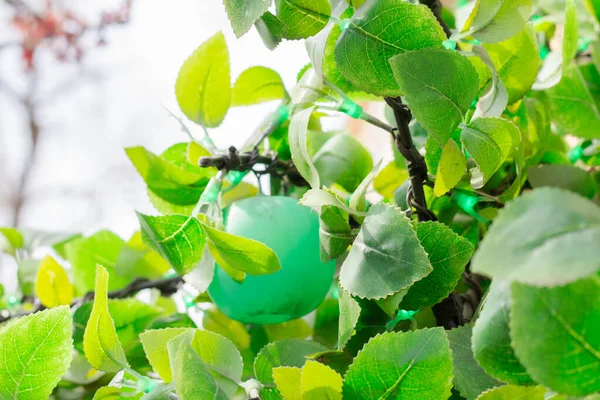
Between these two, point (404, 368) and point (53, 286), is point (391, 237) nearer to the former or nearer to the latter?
point (404, 368)

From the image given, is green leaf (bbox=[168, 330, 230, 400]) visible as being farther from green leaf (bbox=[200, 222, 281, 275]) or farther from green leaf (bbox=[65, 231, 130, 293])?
green leaf (bbox=[65, 231, 130, 293])

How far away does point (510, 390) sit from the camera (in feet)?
0.53

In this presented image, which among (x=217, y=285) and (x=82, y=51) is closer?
(x=217, y=285)

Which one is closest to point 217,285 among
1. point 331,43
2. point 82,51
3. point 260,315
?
point 260,315

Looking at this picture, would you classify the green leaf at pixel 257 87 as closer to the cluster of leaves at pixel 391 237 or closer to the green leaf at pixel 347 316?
the cluster of leaves at pixel 391 237

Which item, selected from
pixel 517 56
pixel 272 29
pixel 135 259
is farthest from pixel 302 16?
pixel 135 259

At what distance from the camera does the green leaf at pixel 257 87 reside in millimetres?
319

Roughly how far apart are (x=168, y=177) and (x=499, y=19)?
174mm

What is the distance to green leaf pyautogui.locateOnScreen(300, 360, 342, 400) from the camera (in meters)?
0.19

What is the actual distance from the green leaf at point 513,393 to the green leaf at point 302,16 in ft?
0.42

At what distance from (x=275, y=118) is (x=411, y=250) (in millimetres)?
147

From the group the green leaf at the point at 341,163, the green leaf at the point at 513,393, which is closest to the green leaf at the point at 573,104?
the green leaf at the point at 341,163

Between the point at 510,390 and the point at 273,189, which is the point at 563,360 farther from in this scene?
the point at 273,189

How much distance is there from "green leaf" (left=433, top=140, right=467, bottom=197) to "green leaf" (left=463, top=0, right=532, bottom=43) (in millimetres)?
43
